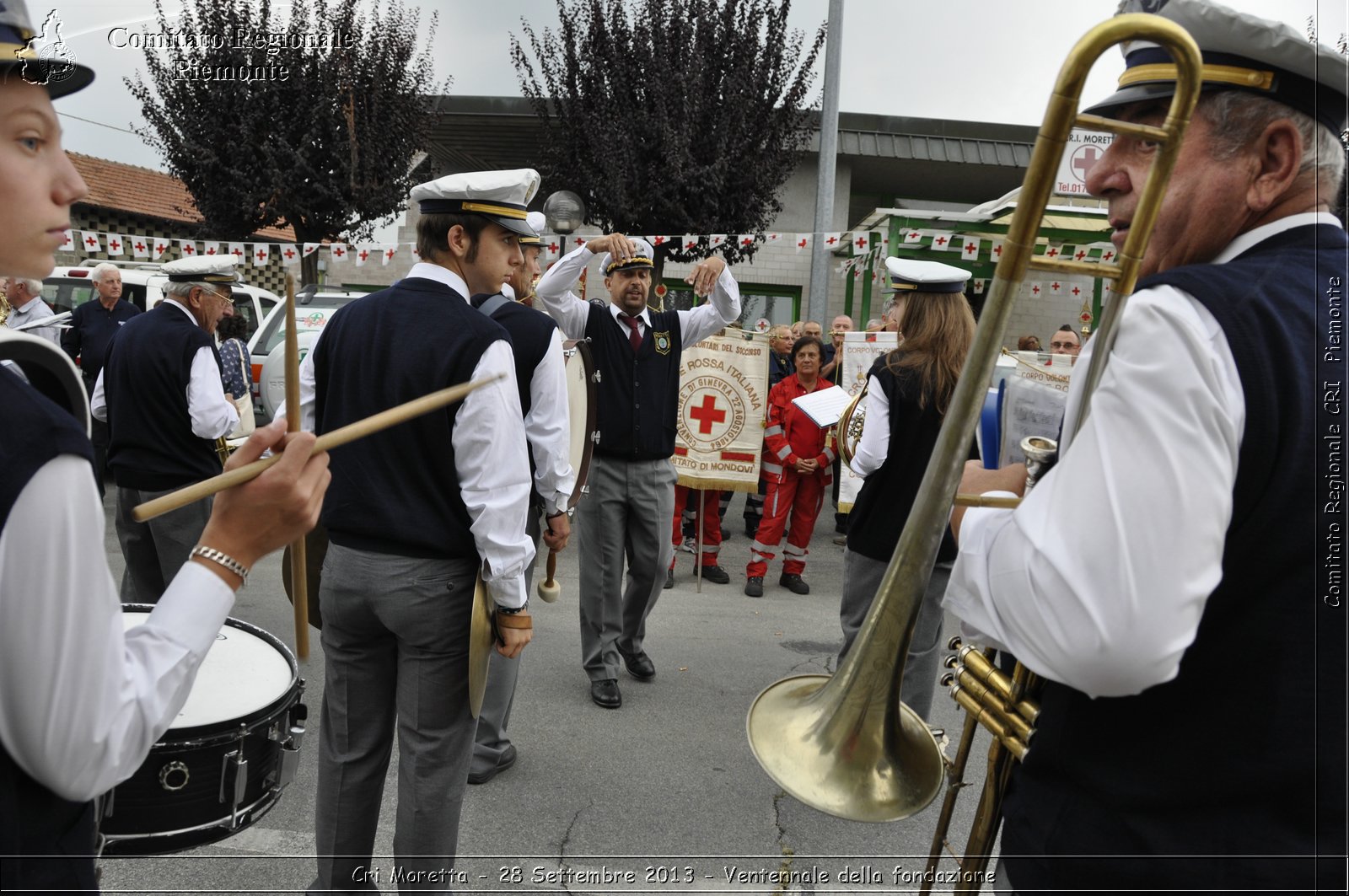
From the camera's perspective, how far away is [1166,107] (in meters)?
1.28

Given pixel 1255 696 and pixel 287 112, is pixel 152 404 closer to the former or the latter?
pixel 1255 696

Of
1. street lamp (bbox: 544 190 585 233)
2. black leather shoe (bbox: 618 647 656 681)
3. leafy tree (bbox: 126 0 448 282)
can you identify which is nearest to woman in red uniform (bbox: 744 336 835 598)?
black leather shoe (bbox: 618 647 656 681)

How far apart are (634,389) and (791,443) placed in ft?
9.53

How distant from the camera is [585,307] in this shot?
4738 mm

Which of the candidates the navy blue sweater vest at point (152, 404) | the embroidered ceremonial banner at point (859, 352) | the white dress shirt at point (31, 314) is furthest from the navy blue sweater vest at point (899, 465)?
the white dress shirt at point (31, 314)

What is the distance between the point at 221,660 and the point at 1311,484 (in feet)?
7.34

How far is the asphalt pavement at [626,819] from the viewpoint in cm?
297

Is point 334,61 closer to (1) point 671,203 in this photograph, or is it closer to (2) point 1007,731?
(1) point 671,203

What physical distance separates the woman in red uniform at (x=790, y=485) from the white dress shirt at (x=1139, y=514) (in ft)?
18.5

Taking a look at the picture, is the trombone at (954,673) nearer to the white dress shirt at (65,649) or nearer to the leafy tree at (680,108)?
the white dress shirt at (65,649)

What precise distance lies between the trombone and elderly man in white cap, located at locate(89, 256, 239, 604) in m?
3.46

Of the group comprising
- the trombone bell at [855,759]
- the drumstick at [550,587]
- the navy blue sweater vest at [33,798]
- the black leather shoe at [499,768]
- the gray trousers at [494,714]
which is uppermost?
the navy blue sweater vest at [33,798]

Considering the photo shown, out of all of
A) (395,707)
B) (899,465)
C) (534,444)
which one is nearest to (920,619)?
(899,465)

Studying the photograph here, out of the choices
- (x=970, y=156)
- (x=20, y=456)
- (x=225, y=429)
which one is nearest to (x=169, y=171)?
(x=225, y=429)
